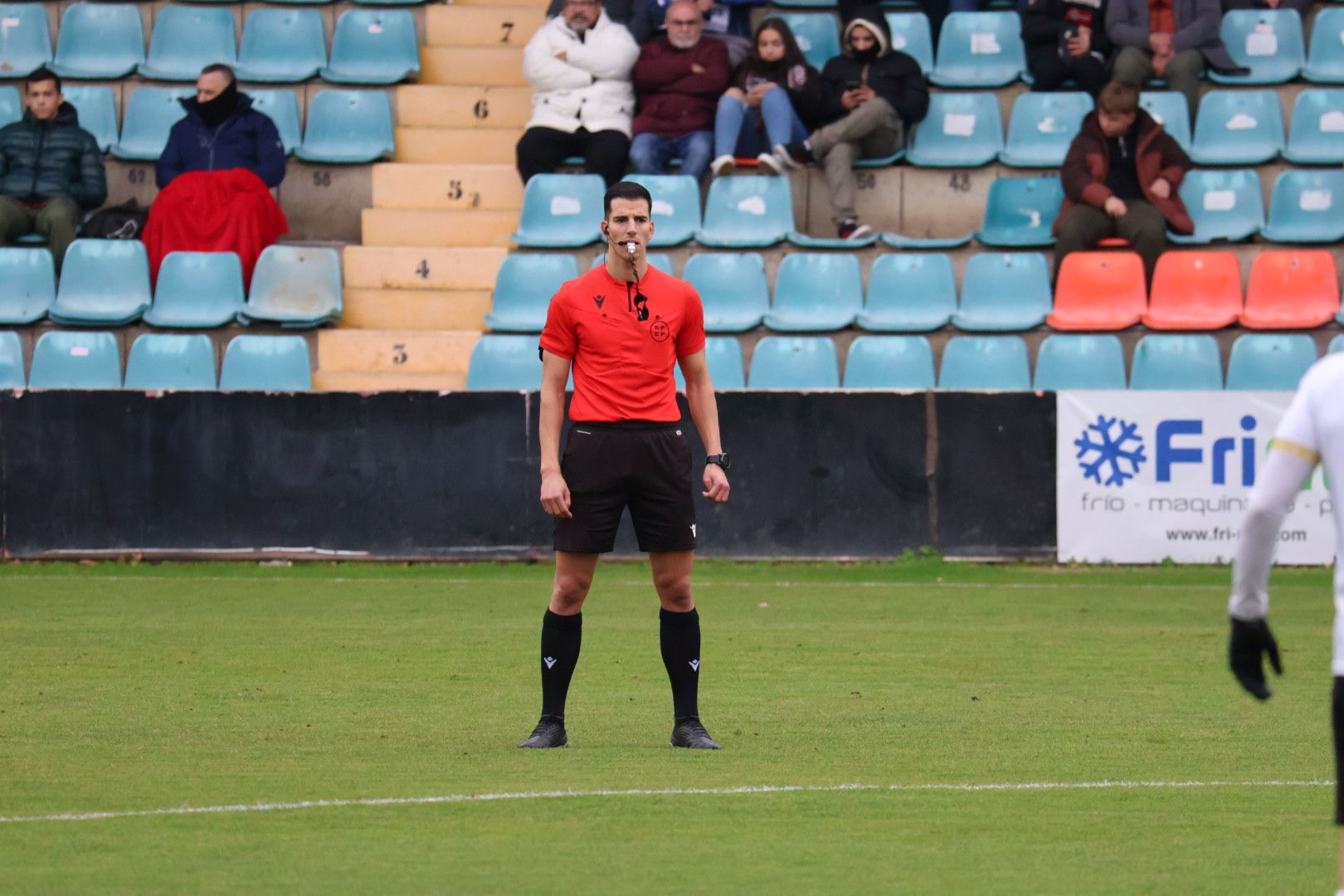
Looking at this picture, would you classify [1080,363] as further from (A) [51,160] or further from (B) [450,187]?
(A) [51,160]

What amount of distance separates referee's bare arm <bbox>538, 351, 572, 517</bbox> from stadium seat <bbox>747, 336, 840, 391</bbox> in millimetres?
8441

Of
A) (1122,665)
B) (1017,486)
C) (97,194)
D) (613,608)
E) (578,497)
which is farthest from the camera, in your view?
(97,194)

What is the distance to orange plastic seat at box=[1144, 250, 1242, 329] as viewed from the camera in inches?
626

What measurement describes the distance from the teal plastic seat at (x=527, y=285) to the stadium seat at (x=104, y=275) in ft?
9.81

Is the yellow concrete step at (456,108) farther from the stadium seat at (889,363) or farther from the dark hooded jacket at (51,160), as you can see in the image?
the stadium seat at (889,363)

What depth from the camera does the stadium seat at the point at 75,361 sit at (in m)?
16.0

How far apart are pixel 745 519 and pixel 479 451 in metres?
2.02

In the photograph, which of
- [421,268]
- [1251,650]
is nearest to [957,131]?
[421,268]

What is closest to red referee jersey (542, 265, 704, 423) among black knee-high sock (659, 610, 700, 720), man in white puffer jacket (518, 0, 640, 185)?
black knee-high sock (659, 610, 700, 720)

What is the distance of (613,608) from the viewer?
1224 cm

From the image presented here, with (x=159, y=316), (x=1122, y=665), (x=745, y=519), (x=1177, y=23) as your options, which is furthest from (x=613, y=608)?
(x=1177, y=23)

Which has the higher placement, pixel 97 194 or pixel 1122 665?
pixel 97 194

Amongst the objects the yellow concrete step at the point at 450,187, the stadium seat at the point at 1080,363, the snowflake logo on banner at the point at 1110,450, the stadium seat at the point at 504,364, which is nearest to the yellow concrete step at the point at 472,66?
the yellow concrete step at the point at 450,187

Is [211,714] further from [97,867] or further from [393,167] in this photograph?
[393,167]
